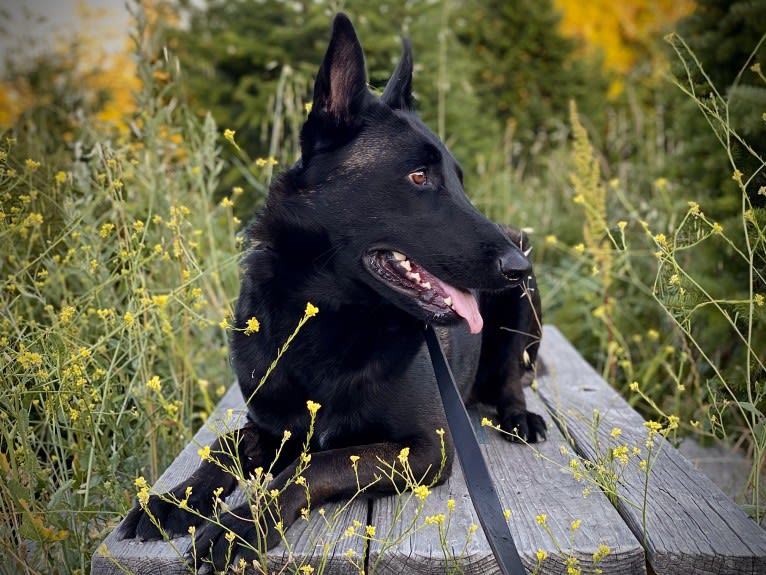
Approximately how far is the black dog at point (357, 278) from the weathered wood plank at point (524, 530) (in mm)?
168

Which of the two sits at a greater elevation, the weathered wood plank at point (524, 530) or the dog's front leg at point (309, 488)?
the dog's front leg at point (309, 488)

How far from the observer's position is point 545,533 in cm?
202

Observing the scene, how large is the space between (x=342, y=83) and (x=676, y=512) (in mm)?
1615

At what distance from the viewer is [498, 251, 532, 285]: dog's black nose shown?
234 cm

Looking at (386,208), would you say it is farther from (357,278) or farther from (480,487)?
(480,487)

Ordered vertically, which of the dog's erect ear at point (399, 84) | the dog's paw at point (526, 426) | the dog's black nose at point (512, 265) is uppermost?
the dog's erect ear at point (399, 84)

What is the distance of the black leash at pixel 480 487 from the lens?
1.78 m

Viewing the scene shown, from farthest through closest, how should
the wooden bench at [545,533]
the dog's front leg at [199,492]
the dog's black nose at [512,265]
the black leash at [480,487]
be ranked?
the dog's black nose at [512,265], the dog's front leg at [199,492], the wooden bench at [545,533], the black leash at [480,487]

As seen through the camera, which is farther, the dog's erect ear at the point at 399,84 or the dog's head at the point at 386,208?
the dog's erect ear at the point at 399,84

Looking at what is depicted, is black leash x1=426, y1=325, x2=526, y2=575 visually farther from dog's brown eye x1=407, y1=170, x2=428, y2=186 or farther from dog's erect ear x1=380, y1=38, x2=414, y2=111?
dog's erect ear x1=380, y1=38, x2=414, y2=111

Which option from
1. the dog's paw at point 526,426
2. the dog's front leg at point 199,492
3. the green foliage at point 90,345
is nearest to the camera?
the dog's front leg at point 199,492

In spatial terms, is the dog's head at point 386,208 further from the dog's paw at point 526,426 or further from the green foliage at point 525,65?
the green foliage at point 525,65

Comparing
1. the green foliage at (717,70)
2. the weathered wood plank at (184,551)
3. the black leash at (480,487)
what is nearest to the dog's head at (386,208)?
the black leash at (480,487)

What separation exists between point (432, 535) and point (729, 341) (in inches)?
110
